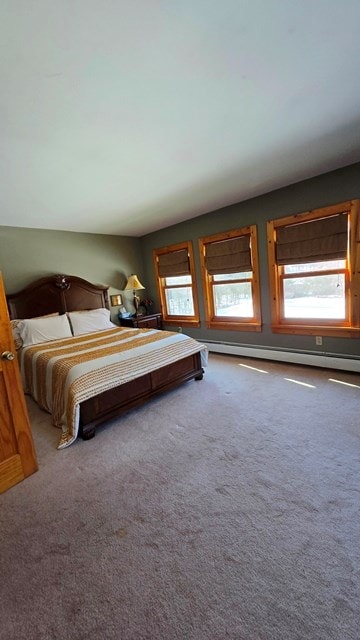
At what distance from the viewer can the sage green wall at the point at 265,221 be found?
10.0 feet

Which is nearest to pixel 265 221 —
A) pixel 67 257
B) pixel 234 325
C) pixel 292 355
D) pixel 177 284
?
pixel 234 325

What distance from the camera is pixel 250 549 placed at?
130 cm

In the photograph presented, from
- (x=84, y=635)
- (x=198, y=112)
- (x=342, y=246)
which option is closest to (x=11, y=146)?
(x=198, y=112)

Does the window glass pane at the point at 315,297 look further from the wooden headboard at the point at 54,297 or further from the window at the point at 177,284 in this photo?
the wooden headboard at the point at 54,297

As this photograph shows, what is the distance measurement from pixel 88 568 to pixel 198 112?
105 inches

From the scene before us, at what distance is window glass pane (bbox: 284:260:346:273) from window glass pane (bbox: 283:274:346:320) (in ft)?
0.35

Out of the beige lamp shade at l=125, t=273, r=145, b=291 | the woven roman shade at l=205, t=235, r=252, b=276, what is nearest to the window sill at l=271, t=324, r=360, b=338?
the woven roman shade at l=205, t=235, r=252, b=276

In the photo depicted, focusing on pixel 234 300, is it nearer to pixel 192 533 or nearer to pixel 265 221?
pixel 265 221

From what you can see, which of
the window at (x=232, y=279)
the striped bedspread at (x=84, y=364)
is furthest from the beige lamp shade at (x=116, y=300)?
the window at (x=232, y=279)

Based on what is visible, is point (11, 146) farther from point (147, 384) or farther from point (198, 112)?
point (147, 384)

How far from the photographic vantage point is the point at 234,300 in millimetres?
4316

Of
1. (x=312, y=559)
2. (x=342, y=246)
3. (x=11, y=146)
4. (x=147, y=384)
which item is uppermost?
(x=11, y=146)

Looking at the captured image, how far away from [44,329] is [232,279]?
2848 mm

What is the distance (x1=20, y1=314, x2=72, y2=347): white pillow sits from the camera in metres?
3.48
